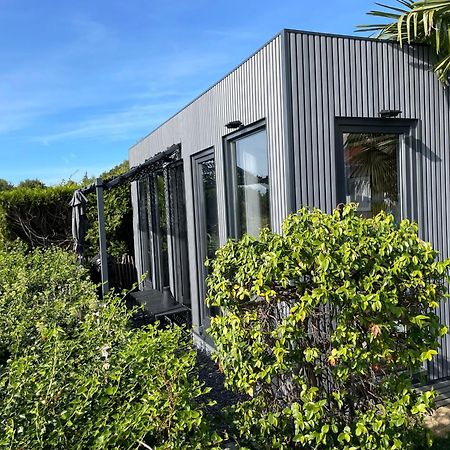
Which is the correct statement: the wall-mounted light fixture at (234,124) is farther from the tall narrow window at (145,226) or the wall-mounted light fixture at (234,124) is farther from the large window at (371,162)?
the tall narrow window at (145,226)

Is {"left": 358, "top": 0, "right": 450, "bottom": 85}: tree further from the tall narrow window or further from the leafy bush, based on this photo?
the leafy bush

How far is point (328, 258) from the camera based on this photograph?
90.7 inches

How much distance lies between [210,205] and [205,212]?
237mm

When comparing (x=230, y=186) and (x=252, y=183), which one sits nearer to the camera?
(x=252, y=183)

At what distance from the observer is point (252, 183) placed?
4.41m

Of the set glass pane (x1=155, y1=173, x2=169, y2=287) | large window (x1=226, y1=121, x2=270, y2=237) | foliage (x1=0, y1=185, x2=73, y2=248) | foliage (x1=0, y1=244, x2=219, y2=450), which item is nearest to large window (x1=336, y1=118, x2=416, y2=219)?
large window (x1=226, y1=121, x2=270, y2=237)

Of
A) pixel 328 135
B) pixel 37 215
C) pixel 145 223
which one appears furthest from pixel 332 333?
pixel 37 215

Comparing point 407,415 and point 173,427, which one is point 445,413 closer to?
point 407,415

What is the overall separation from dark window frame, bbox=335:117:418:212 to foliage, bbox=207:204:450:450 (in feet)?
3.82

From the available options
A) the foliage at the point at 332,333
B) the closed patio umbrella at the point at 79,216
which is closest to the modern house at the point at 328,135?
the foliage at the point at 332,333

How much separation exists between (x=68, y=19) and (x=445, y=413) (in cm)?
939

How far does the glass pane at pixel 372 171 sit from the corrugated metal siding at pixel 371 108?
11cm

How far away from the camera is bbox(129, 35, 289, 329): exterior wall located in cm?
365

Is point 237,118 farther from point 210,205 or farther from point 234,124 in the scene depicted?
point 210,205
